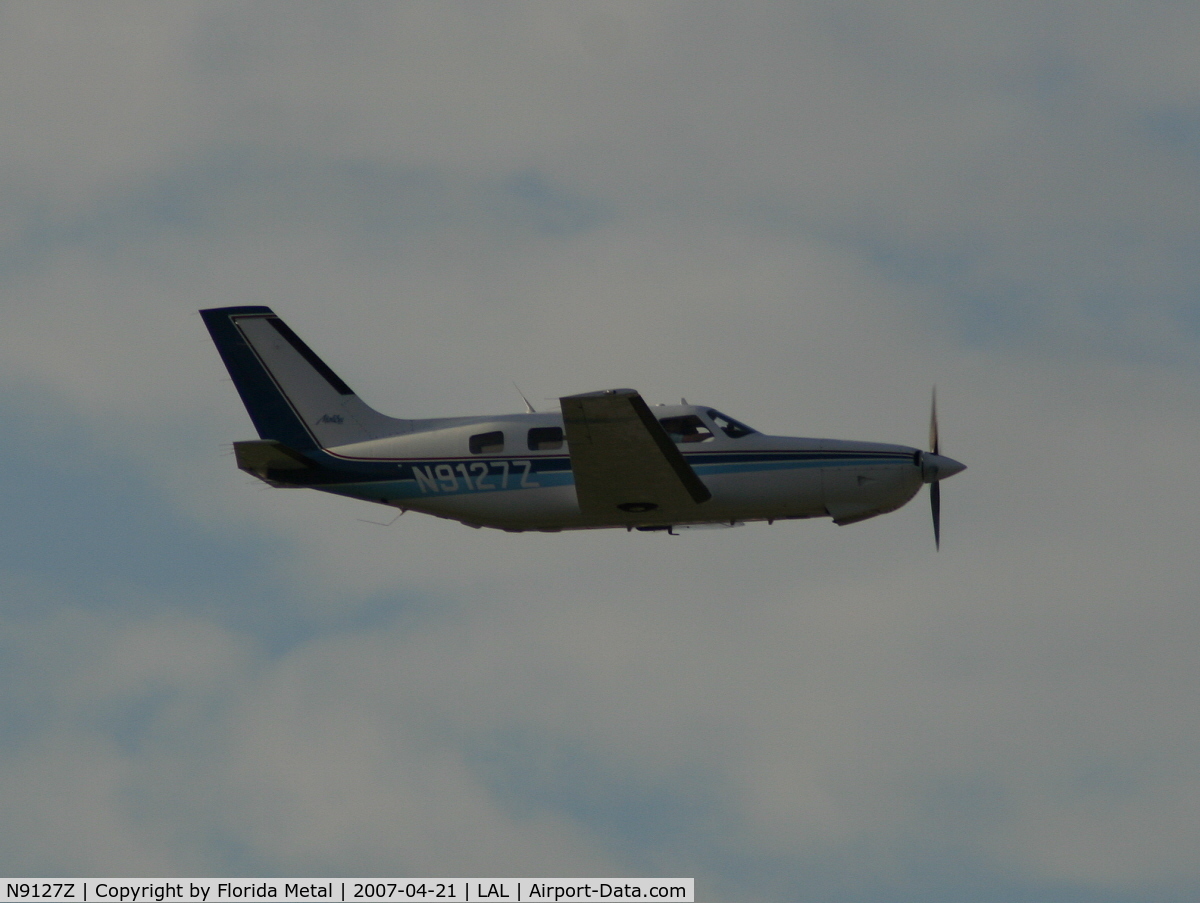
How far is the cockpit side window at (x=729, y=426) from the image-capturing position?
3219cm

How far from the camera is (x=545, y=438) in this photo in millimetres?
32375

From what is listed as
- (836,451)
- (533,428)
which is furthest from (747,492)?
(533,428)

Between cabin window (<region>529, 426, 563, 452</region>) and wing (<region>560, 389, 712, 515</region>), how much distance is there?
1.67 m

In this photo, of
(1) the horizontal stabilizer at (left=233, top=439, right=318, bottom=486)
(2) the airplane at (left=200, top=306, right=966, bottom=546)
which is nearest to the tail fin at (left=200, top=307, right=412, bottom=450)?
(2) the airplane at (left=200, top=306, right=966, bottom=546)

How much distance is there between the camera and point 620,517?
32.0m

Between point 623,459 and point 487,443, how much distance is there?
3949mm

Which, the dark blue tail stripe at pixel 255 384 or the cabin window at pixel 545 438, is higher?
the dark blue tail stripe at pixel 255 384

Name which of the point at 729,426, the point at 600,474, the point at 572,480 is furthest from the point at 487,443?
the point at 729,426

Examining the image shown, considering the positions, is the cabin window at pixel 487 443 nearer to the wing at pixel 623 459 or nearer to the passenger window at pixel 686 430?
the wing at pixel 623 459

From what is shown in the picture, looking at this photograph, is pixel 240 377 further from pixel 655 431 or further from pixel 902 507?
pixel 902 507

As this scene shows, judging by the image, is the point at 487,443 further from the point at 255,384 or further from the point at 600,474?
the point at 255,384

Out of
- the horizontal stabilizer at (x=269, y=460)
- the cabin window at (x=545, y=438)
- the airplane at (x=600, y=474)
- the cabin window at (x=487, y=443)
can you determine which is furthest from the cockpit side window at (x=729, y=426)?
the horizontal stabilizer at (x=269, y=460)

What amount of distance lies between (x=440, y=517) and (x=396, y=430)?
2.46m

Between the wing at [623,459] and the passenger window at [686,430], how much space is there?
1290mm
